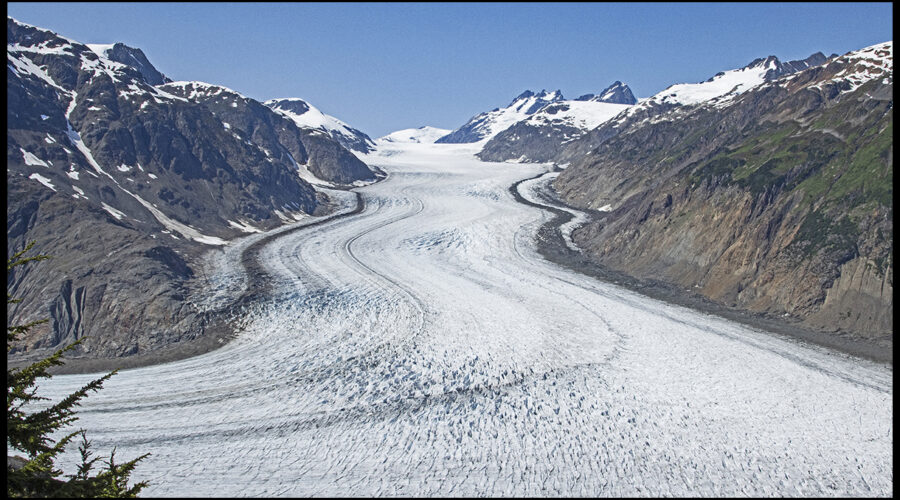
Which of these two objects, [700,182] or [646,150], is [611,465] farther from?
[646,150]

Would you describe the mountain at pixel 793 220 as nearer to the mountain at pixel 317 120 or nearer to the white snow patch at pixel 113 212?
the white snow patch at pixel 113 212

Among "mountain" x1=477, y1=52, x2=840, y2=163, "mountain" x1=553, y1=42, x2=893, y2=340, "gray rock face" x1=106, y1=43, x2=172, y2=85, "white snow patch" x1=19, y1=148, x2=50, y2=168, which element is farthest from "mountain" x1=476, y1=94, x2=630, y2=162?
"white snow patch" x1=19, y1=148, x2=50, y2=168

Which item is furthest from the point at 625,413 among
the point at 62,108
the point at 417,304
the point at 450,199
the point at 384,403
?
the point at 62,108

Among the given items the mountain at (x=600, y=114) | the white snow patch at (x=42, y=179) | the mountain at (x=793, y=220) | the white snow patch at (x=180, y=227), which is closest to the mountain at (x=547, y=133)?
the mountain at (x=600, y=114)

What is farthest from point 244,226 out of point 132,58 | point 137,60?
point 137,60

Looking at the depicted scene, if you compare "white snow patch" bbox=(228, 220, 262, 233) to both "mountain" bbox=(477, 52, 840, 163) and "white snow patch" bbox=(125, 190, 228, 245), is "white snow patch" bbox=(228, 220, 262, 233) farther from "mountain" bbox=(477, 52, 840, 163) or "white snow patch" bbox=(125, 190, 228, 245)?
"mountain" bbox=(477, 52, 840, 163)

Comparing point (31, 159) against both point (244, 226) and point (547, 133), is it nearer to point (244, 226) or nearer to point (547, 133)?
point (244, 226)

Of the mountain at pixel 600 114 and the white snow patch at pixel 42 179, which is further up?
the mountain at pixel 600 114
